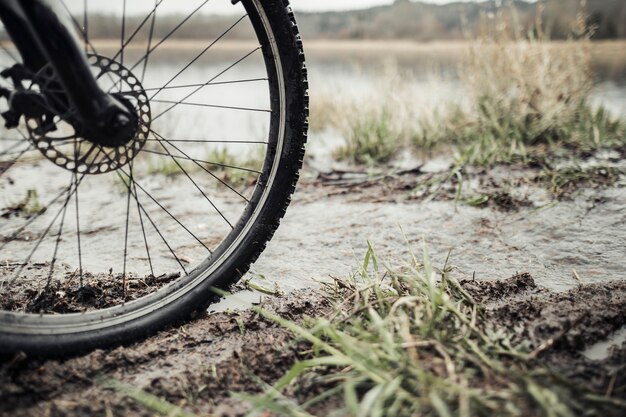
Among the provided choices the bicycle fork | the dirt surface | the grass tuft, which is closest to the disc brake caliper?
the bicycle fork

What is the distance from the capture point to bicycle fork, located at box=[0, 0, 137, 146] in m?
1.18

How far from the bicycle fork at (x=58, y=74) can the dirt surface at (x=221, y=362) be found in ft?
2.07

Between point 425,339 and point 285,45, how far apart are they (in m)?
0.95

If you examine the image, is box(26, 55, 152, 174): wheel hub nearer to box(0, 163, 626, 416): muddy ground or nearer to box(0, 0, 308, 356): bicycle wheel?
box(0, 0, 308, 356): bicycle wheel

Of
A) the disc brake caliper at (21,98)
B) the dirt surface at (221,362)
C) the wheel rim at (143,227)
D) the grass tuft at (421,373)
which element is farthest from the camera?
the wheel rim at (143,227)

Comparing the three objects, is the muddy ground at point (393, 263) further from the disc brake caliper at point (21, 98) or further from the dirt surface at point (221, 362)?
the disc brake caliper at point (21, 98)

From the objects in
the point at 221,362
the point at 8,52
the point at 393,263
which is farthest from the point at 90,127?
the point at 393,263

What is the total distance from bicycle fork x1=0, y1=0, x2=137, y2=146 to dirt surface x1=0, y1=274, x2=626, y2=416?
63 cm

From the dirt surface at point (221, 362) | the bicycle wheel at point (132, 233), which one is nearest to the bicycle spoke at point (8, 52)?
the bicycle wheel at point (132, 233)

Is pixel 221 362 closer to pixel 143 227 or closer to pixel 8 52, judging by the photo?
pixel 143 227

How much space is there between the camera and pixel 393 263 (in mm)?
1921

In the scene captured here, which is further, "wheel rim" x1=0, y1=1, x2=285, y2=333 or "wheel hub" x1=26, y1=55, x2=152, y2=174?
"wheel rim" x1=0, y1=1, x2=285, y2=333

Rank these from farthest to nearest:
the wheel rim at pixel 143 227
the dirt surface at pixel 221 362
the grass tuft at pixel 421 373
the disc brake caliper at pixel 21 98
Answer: the wheel rim at pixel 143 227, the disc brake caliper at pixel 21 98, the dirt surface at pixel 221 362, the grass tuft at pixel 421 373

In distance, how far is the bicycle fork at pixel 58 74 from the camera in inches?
46.6
